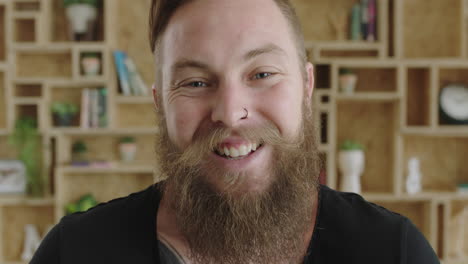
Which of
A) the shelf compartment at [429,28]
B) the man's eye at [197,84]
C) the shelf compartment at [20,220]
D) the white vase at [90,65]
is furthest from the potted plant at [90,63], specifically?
the man's eye at [197,84]

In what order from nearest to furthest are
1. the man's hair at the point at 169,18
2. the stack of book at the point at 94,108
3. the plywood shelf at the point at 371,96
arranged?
the man's hair at the point at 169,18
the plywood shelf at the point at 371,96
the stack of book at the point at 94,108

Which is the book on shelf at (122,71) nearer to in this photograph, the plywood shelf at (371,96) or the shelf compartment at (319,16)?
the shelf compartment at (319,16)

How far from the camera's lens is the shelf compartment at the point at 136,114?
10.2ft

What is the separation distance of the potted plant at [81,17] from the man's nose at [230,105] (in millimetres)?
2317

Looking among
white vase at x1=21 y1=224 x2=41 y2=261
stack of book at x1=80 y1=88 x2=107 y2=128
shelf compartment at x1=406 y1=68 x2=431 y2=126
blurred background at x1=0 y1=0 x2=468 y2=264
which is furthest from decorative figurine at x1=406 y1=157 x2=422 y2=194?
white vase at x1=21 y1=224 x2=41 y2=261

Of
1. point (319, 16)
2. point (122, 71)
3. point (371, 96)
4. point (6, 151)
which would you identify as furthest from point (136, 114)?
point (371, 96)

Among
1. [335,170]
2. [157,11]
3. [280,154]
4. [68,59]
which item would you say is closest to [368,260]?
[280,154]

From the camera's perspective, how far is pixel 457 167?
3084 millimetres

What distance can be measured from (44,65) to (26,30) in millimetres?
261

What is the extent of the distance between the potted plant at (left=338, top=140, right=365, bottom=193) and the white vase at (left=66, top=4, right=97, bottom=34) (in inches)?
69.6

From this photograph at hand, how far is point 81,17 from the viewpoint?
291 cm

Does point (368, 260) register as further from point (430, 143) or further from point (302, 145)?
point (430, 143)

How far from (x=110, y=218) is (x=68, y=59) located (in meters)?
2.31

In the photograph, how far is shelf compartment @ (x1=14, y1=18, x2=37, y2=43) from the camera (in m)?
3.11
